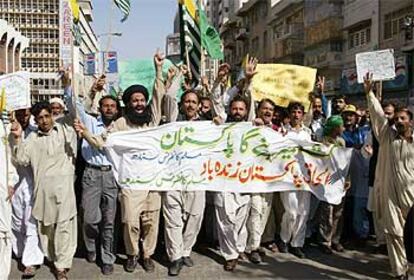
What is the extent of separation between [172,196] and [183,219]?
283 millimetres

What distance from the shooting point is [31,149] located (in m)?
5.28

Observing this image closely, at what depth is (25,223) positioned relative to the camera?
558 cm

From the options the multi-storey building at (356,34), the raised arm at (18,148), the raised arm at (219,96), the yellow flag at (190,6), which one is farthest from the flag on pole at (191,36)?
the multi-storey building at (356,34)

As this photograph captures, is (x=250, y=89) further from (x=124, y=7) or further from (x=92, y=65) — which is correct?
(x=92, y=65)

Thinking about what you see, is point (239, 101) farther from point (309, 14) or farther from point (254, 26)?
point (254, 26)

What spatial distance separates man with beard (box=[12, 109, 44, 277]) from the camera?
5480 mm

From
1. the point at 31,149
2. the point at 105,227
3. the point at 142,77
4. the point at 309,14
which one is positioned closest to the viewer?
the point at 31,149

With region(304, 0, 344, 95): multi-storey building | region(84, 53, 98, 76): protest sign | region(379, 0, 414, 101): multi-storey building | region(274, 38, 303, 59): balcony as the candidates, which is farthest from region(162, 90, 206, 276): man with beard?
region(274, 38, 303, 59): balcony

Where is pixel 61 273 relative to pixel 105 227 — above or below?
below

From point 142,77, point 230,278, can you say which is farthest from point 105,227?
point 142,77

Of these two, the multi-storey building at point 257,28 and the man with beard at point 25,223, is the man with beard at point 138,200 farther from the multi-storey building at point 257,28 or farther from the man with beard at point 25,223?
the multi-storey building at point 257,28

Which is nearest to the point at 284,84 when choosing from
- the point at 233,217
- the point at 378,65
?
the point at 378,65

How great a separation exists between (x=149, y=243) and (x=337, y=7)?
33080 millimetres

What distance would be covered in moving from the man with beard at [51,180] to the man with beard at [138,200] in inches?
14.0
